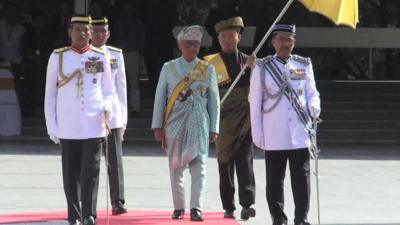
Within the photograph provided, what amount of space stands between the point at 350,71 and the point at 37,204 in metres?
20.8

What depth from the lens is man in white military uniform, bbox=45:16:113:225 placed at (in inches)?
338

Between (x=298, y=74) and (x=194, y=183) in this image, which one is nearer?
(x=298, y=74)

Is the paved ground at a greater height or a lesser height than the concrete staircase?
lesser

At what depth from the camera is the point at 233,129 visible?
9727mm

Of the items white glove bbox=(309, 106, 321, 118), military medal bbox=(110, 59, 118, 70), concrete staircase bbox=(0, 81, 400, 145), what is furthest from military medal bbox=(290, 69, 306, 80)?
concrete staircase bbox=(0, 81, 400, 145)

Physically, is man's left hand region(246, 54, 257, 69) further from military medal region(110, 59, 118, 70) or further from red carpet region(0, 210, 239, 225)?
red carpet region(0, 210, 239, 225)

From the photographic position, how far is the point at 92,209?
28.5ft

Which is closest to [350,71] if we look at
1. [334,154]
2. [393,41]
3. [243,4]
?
[393,41]

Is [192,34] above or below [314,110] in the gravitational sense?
above

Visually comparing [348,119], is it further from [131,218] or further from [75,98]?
[75,98]

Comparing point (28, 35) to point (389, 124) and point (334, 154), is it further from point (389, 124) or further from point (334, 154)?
point (389, 124)

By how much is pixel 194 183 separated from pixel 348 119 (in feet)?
34.3

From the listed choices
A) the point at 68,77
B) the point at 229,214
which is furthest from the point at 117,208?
the point at 68,77

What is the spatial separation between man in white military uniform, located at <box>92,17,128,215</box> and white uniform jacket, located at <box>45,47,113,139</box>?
78 centimetres
